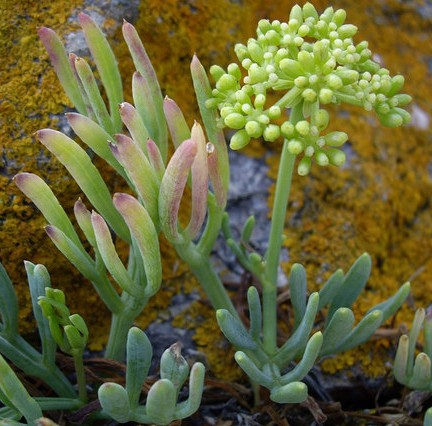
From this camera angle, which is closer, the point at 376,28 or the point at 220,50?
the point at 220,50

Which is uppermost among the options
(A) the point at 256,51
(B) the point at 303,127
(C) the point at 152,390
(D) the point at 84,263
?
(A) the point at 256,51

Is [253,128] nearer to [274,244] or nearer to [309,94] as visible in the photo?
[309,94]

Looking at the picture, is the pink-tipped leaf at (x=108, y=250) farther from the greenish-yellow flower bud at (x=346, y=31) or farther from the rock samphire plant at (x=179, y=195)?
the greenish-yellow flower bud at (x=346, y=31)

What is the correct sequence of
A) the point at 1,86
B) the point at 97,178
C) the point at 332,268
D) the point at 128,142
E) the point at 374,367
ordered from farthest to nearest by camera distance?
the point at 332,268
the point at 374,367
the point at 1,86
the point at 97,178
the point at 128,142

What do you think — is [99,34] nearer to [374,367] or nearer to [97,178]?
[97,178]

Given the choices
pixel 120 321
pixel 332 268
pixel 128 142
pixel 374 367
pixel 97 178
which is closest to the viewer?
pixel 128 142

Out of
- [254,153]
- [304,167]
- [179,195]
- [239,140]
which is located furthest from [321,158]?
[254,153]

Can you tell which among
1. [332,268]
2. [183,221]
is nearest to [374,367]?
[332,268]
